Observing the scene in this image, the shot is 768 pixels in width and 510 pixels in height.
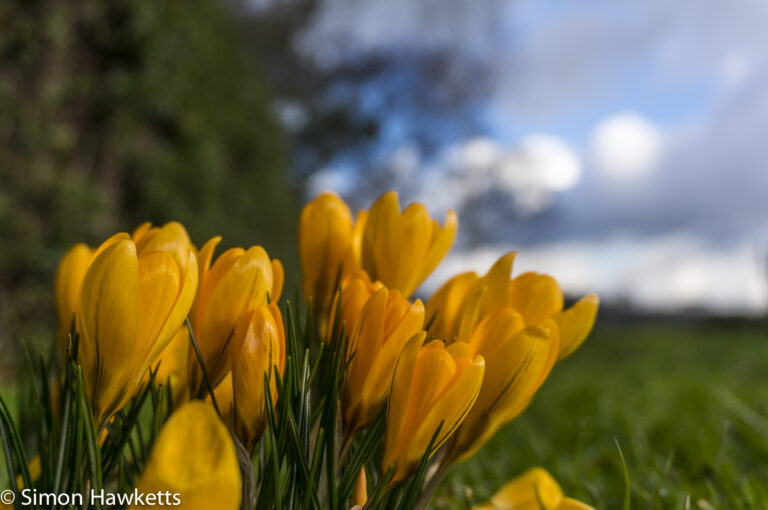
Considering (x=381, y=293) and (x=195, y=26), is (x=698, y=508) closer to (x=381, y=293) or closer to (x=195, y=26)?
(x=381, y=293)

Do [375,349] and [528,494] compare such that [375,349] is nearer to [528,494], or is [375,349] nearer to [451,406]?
[451,406]

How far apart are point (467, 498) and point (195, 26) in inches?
125

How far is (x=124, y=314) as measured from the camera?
0.32 metres

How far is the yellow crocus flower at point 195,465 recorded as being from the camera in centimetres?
26

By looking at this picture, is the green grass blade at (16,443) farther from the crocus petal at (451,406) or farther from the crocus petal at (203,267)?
the crocus petal at (451,406)

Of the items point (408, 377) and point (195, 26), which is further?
point (195, 26)

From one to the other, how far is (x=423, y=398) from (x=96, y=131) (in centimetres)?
308

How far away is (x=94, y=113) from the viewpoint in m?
2.94

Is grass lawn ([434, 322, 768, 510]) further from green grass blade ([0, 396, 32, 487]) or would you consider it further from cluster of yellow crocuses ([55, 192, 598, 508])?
green grass blade ([0, 396, 32, 487])

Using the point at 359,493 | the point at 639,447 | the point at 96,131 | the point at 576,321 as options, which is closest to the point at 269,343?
the point at 359,493

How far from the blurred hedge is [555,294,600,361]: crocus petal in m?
2.81

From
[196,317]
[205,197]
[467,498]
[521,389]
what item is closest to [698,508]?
[467,498]

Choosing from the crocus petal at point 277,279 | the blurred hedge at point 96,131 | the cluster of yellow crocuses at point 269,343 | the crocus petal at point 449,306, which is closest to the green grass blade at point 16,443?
the cluster of yellow crocuses at point 269,343

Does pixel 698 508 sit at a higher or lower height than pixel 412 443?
lower
